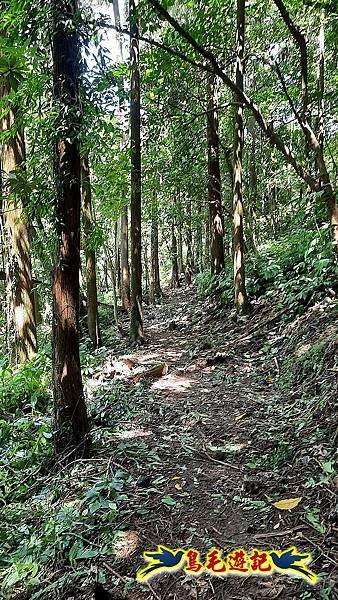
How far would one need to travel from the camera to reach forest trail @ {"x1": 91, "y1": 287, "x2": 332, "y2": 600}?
8.90 feet

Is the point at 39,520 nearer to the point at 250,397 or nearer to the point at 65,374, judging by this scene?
the point at 65,374

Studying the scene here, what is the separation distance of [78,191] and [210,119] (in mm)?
7608

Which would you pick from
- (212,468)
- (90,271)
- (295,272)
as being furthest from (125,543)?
(90,271)

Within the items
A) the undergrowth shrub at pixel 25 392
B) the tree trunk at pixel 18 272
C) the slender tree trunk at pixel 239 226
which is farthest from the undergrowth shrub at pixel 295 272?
the tree trunk at pixel 18 272

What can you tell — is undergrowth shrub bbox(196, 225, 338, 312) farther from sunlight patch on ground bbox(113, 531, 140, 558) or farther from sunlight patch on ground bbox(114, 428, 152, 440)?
sunlight patch on ground bbox(113, 531, 140, 558)

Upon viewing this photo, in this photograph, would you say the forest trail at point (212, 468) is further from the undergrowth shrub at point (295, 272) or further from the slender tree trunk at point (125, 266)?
the slender tree trunk at point (125, 266)

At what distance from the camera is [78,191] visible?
412cm

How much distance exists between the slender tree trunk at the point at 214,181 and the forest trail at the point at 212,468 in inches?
179

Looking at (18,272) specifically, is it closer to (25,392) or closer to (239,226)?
(25,392)

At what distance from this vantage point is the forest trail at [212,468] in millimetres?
2713

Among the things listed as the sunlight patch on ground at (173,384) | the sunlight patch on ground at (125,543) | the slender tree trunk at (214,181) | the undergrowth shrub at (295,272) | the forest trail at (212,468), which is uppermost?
the slender tree trunk at (214,181)

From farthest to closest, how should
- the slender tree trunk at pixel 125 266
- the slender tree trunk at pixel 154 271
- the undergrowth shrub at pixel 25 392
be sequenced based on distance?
the slender tree trunk at pixel 154 271 → the slender tree trunk at pixel 125 266 → the undergrowth shrub at pixel 25 392

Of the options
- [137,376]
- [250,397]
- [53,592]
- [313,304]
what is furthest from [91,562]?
[313,304]

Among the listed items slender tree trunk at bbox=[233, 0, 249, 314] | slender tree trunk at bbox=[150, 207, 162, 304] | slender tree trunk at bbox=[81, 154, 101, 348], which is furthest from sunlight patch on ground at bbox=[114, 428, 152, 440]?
slender tree trunk at bbox=[150, 207, 162, 304]
